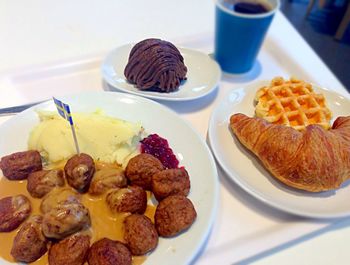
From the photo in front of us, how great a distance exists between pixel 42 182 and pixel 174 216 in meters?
0.39

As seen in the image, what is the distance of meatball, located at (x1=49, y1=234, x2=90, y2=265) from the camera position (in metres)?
0.89

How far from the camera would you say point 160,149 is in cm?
120

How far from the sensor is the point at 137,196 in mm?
1021

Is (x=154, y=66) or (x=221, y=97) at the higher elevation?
(x=154, y=66)

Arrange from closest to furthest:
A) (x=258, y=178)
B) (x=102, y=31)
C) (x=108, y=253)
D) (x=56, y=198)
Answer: (x=108, y=253) < (x=56, y=198) < (x=258, y=178) < (x=102, y=31)

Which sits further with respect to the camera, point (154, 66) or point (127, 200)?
point (154, 66)

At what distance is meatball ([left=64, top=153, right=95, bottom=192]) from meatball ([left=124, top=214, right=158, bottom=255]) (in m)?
0.18

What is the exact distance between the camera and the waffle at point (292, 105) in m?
1.29

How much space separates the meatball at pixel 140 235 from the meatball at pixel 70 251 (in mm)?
108

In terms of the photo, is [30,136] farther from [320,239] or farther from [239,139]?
[320,239]

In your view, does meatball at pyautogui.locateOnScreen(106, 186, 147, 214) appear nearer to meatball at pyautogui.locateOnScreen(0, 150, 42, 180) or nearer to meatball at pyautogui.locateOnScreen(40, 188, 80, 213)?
meatball at pyautogui.locateOnScreen(40, 188, 80, 213)

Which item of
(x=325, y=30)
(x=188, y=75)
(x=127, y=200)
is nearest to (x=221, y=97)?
(x=188, y=75)

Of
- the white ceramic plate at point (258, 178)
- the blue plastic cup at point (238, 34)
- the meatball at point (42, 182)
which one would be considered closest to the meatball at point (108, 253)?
the meatball at point (42, 182)

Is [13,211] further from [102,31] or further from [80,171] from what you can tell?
[102,31]
